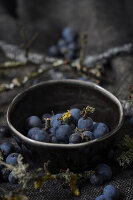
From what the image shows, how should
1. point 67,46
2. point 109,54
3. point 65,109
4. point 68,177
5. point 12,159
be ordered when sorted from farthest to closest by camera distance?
1. point 67,46
2. point 109,54
3. point 65,109
4. point 12,159
5. point 68,177

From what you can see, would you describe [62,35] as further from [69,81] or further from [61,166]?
[61,166]

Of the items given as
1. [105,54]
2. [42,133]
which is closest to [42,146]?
[42,133]

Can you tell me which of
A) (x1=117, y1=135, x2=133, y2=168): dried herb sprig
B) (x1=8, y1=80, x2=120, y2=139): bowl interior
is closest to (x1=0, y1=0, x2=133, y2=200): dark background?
(x1=8, y1=80, x2=120, y2=139): bowl interior

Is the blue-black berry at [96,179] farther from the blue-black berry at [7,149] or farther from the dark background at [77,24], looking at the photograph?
the dark background at [77,24]

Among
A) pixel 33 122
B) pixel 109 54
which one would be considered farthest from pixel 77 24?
pixel 33 122

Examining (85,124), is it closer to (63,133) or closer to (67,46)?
(63,133)

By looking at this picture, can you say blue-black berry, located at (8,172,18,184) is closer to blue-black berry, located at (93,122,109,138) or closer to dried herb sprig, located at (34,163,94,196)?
dried herb sprig, located at (34,163,94,196)

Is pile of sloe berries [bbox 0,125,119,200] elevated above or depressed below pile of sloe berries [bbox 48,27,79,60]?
above
